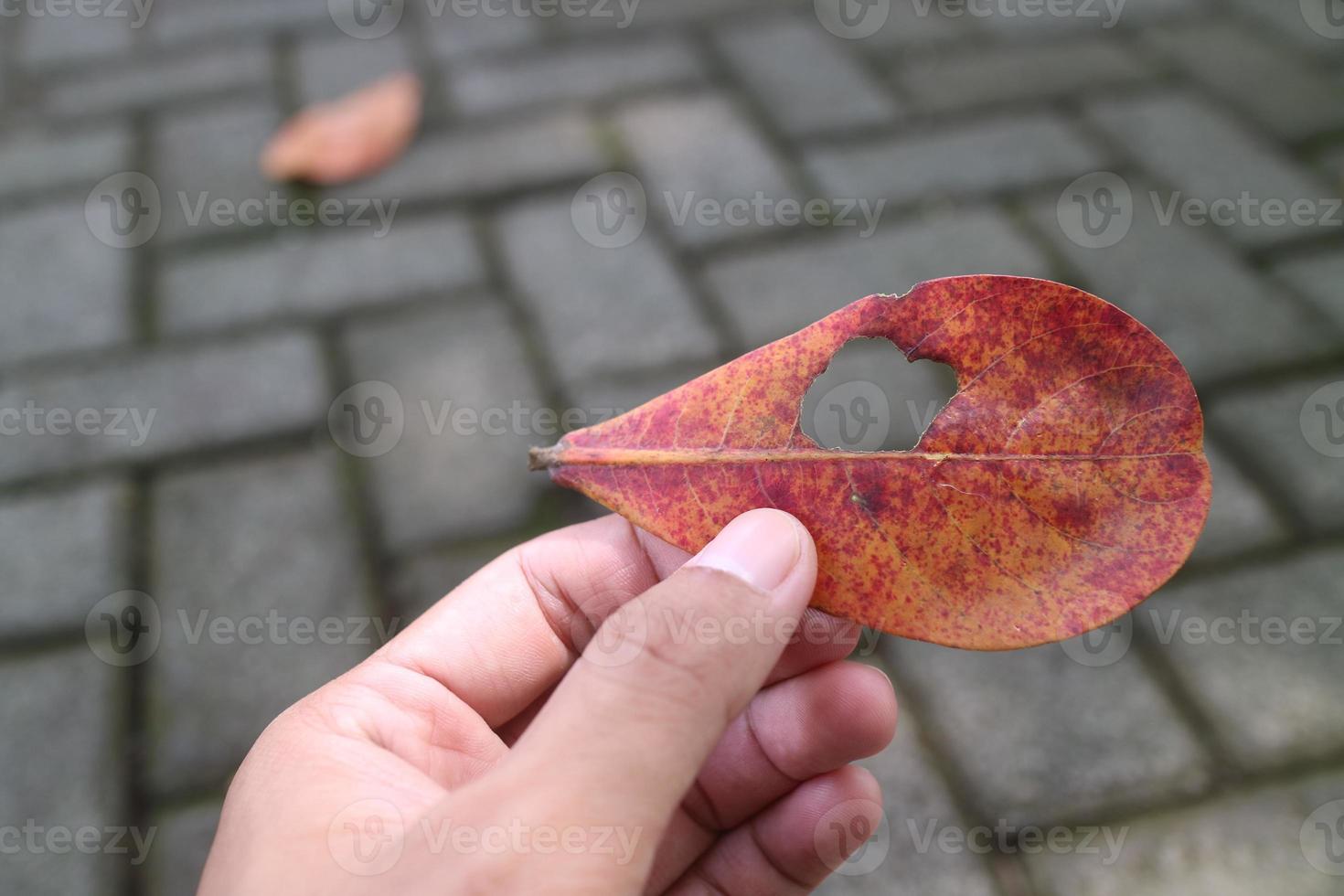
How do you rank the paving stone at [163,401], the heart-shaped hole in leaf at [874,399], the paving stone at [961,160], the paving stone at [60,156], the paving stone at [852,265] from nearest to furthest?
1. the heart-shaped hole in leaf at [874,399]
2. the paving stone at [163,401]
3. the paving stone at [852,265]
4. the paving stone at [961,160]
5. the paving stone at [60,156]

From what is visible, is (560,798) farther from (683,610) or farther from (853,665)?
(853,665)

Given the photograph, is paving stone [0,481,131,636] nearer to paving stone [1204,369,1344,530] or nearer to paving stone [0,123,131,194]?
paving stone [0,123,131,194]

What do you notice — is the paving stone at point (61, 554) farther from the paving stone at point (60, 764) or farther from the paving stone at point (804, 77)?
the paving stone at point (804, 77)

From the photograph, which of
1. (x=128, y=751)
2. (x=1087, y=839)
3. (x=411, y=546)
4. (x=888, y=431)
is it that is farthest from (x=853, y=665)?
(x=128, y=751)

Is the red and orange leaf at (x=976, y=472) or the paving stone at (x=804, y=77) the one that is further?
the paving stone at (x=804, y=77)


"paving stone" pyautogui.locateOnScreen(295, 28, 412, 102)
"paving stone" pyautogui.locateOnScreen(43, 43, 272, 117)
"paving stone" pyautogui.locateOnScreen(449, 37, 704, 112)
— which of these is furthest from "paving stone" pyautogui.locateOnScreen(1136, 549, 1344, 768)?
"paving stone" pyautogui.locateOnScreen(43, 43, 272, 117)

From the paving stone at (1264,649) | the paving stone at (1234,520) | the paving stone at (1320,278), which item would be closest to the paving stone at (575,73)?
the paving stone at (1320,278)

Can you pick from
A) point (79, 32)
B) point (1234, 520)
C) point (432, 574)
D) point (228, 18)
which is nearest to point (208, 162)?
point (228, 18)
